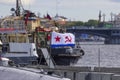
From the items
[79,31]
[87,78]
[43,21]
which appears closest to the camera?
[87,78]

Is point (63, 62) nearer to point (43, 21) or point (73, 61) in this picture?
point (73, 61)

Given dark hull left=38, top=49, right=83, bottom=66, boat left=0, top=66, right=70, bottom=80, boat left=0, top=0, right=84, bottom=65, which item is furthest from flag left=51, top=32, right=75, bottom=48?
boat left=0, top=66, right=70, bottom=80

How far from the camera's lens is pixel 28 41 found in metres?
70.1

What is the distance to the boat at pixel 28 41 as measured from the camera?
211ft

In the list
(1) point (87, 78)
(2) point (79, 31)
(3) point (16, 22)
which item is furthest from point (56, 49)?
(2) point (79, 31)

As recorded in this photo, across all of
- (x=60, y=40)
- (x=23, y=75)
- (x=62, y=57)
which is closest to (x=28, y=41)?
(x=62, y=57)

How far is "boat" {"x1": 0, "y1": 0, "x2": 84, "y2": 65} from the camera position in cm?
6419

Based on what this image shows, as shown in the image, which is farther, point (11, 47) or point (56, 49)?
point (56, 49)

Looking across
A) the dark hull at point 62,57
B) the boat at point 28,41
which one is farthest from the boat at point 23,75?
the dark hull at point 62,57

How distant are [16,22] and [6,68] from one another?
62417 mm

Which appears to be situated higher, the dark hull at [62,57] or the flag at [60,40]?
the flag at [60,40]

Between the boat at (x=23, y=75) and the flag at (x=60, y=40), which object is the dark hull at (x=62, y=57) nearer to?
the flag at (x=60, y=40)

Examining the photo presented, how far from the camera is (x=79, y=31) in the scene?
630 feet

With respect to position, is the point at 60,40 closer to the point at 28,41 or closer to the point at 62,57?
the point at 28,41
